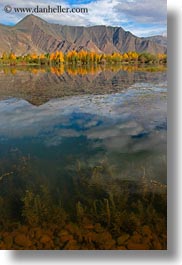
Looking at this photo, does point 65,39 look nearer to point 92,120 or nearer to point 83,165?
point 92,120

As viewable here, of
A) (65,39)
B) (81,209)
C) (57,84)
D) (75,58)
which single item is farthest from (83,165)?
(65,39)

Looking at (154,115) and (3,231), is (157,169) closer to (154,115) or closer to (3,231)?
(154,115)

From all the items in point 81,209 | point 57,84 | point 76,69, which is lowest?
point 81,209

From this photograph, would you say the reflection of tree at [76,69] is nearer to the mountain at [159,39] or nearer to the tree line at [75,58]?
the tree line at [75,58]

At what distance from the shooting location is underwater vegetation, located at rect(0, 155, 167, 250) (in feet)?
9.30

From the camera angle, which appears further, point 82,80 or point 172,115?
point 82,80

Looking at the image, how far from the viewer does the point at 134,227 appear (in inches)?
112

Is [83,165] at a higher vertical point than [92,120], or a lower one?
lower

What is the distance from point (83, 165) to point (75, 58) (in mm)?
842

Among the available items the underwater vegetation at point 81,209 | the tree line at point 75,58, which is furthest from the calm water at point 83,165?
the tree line at point 75,58

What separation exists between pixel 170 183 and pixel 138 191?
0.24m

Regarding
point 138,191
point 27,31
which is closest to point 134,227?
point 138,191

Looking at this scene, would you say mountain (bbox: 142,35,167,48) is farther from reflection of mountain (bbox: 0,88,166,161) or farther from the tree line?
reflection of mountain (bbox: 0,88,166,161)

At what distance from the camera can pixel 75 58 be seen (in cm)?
301
